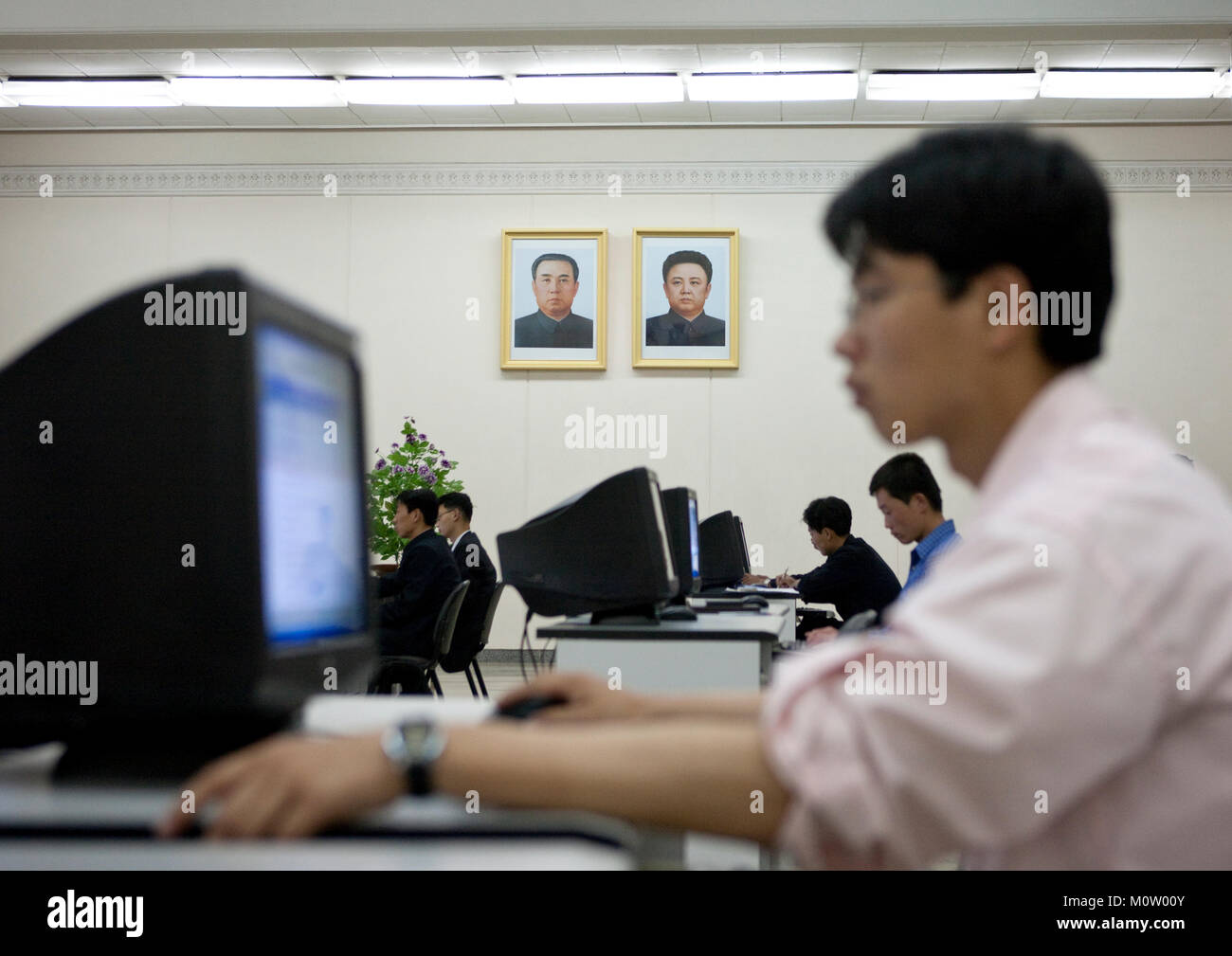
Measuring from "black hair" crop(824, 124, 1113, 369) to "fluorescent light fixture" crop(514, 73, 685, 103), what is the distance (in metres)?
6.77

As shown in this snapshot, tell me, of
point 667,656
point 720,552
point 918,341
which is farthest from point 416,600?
point 918,341

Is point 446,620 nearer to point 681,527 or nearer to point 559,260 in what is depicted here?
point 681,527

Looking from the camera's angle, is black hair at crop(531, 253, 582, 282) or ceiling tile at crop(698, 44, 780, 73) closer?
ceiling tile at crop(698, 44, 780, 73)

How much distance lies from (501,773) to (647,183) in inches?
318

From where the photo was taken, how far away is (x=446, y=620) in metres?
4.67

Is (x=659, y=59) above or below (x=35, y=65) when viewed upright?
below

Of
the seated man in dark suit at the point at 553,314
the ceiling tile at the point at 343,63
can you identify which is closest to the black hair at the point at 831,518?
the seated man in dark suit at the point at 553,314

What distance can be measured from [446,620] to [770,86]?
463cm

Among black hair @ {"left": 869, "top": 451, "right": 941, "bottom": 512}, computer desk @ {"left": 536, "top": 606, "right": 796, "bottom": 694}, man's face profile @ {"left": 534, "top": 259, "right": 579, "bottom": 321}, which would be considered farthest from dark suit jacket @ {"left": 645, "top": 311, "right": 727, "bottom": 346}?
computer desk @ {"left": 536, "top": 606, "right": 796, "bottom": 694}

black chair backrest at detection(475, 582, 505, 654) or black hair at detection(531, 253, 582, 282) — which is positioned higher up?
black hair at detection(531, 253, 582, 282)

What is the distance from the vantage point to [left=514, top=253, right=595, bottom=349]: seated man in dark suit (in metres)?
8.30

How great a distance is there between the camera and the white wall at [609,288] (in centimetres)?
812

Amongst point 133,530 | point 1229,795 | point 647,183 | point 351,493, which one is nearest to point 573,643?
point 351,493

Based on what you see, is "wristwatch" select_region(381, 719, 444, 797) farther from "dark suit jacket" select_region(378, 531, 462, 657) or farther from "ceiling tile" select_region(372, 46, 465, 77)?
"ceiling tile" select_region(372, 46, 465, 77)
